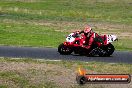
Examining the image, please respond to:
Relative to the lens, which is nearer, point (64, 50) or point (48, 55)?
point (48, 55)

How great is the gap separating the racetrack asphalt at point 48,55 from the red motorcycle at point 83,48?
1.23 feet

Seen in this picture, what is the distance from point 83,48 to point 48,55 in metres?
2.15

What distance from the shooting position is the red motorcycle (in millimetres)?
23812

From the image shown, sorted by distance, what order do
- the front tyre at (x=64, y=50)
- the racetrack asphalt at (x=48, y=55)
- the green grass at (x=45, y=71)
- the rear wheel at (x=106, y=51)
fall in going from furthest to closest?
the rear wheel at (x=106, y=51), the front tyre at (x=64, y=50), the racetrack asphalt at (x=48, y=55), the green grass at (x=45, y=71)

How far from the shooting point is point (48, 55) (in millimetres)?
23000

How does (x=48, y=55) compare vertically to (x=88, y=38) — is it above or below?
below

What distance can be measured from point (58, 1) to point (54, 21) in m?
40.7

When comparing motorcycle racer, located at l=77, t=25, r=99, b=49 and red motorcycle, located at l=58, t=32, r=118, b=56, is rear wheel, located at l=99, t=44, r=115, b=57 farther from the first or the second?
motorcycle racer, located at l=77, t=25, r=99, b=49

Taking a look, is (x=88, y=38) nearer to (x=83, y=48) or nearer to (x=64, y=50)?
(x=83, y=48)

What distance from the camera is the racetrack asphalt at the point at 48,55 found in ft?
72.9

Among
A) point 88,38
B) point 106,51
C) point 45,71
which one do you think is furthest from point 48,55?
point 45,71

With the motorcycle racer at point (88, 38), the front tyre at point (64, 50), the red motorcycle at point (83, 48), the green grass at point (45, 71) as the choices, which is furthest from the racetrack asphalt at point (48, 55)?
the green grass at point (45, 71)

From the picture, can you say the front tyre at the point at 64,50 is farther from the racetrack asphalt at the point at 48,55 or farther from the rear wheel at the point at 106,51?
the rear wheel at the point at 106,51

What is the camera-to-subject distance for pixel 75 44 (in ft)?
78.7
